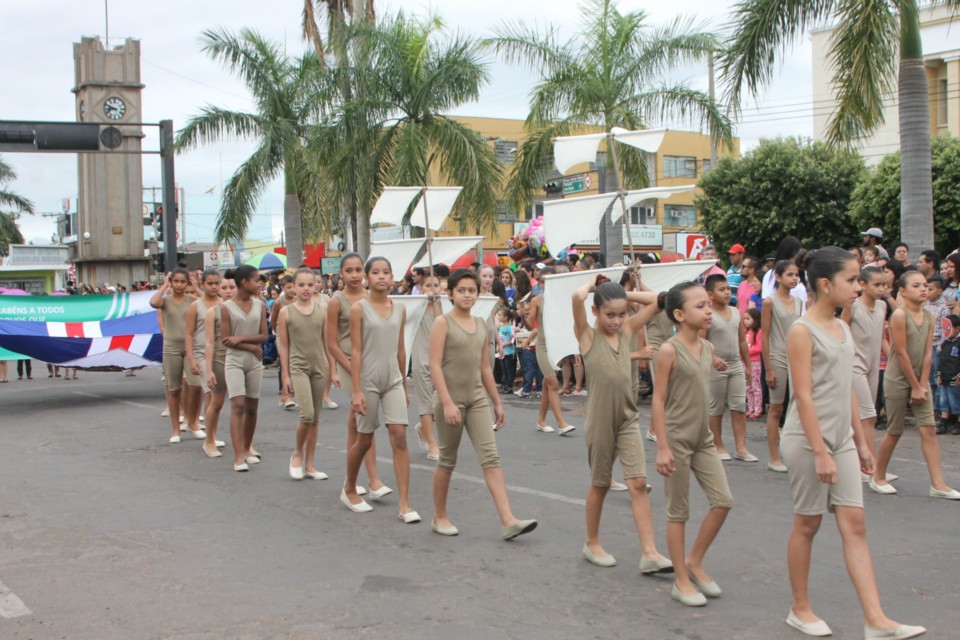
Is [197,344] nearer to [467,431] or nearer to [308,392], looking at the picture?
[308,392]

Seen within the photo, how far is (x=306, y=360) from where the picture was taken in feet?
29.2

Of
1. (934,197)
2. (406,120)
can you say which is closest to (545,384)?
(406,120)

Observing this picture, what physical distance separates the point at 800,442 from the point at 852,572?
2.07ft

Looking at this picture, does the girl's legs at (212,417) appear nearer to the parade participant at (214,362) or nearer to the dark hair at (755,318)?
the parade participant at (214,362)

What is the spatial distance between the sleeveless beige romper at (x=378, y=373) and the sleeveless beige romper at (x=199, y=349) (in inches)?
154

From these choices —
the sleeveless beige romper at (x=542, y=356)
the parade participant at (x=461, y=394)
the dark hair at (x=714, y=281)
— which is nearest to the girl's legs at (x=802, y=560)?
the parade participant at (x=461, y=394)

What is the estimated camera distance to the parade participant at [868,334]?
25.5 feet

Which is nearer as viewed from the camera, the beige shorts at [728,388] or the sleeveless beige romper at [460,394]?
the sleeveless beige romper at [460,394]

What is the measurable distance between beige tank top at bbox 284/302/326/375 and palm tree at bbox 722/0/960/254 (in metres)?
8.02

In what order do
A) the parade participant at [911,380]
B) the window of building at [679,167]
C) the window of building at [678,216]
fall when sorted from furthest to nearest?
the window of building at [679,167]
the window of building at [678,216]
the parade participant at [911,380]

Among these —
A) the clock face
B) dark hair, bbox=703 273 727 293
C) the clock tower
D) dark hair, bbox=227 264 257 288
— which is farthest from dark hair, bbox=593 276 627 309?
the clock face

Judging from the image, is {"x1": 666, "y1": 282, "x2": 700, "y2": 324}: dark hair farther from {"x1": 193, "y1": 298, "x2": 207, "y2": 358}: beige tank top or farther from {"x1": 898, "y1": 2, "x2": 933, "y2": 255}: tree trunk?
{"x1": 898, "y1": 2, "x2": 933, "y2": 255}: tree trunk

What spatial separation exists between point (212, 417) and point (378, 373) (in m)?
3.56

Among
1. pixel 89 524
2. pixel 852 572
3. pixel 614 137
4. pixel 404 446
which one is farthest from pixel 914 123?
pixel 89 524
